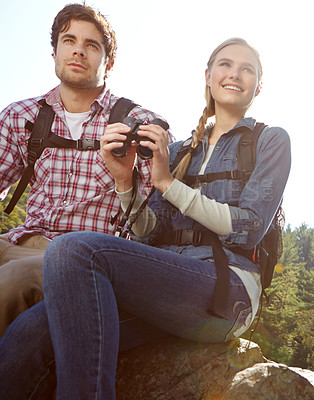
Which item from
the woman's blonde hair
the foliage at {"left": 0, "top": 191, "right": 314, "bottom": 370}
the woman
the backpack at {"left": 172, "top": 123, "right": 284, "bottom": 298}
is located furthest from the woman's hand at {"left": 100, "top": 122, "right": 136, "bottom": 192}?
the foliage at {"left": 0, "top": 191, "right": 314, "bottom": 370}

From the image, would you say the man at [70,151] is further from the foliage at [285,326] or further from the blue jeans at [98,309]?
the foliage at [285,326]

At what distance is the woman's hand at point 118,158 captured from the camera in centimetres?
260

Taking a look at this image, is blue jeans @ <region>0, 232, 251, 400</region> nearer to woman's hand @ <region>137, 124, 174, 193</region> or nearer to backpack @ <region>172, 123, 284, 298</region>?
backpack @ <region>172, 123, 284, 298</region>

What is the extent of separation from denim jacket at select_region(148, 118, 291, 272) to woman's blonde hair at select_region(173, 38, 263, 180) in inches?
7.6

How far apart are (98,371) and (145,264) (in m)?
0.55

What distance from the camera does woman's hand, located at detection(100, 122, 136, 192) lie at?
260 cm

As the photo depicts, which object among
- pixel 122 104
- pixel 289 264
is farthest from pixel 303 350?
pixel 122 104

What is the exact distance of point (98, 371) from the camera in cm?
179

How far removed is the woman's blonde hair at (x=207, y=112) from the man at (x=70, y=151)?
26.5 inches

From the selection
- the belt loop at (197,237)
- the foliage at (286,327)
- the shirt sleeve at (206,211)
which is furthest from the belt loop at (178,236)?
the foliage at (286,327)

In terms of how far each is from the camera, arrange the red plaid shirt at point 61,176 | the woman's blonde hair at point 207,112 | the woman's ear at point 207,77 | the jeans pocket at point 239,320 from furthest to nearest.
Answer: the red plaid shirt at point 61,176
the woman's ear at point 207,77
the woman's blonde hair at point 207,112
the jeans pocket at point 239,320

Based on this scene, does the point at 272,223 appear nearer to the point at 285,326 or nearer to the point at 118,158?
the point at 118,158

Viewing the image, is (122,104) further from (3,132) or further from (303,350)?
(303,350)

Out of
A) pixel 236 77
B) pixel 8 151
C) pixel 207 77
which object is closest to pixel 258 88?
pixel 236 77
